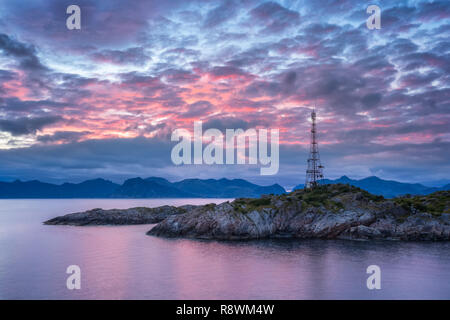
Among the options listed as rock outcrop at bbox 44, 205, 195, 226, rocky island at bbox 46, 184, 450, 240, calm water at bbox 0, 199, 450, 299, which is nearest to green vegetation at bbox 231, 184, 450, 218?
rocky island at bbox 46, 184, 450, 240

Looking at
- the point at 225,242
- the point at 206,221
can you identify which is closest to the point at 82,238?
the point at 206,221

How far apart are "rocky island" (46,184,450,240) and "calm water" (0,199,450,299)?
25.6ft

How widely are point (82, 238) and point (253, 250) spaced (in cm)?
5337

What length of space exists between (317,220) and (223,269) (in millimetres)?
48435

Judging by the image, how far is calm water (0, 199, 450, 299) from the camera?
4356 cm

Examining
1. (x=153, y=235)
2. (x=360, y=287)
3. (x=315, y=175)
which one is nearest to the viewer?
(x=360, y=287)

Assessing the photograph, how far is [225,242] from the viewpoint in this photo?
86562 mm

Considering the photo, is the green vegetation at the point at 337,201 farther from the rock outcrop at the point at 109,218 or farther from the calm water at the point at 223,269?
the rock outcrop at the point at 109,218

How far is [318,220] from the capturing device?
316ft

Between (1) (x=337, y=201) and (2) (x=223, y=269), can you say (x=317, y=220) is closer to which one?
(1) (x=337, y=201)

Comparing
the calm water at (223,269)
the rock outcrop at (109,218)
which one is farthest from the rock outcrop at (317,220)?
the rock outcrop at (109,218)

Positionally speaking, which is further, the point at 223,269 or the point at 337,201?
the point at 337,201

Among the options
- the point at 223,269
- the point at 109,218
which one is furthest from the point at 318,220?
the point at 109,218
